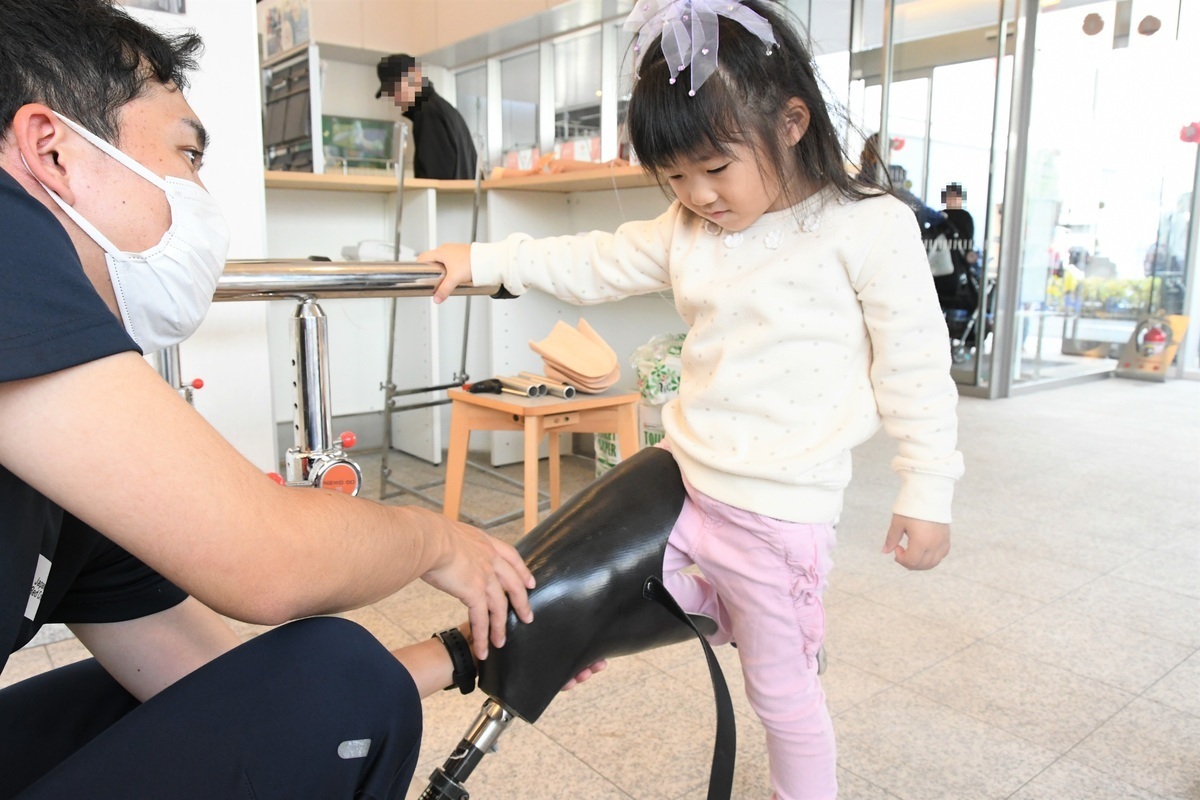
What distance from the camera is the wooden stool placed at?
88.0 inches

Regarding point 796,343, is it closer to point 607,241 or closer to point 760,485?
point 760,485

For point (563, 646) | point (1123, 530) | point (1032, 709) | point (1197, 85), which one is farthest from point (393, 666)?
point (1197, 85)

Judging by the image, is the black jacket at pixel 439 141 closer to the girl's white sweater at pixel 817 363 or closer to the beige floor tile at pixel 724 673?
the beige floor tile at pixel 724 673

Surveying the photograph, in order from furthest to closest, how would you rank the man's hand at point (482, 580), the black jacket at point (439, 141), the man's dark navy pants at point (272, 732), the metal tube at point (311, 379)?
the black jacket at point (439, 141), the metal tube at point (311, 379), the man's hand at point (482, 580), the man's dark navy pants at point (272, 732)

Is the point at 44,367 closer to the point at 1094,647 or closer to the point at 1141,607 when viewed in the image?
the point at 1094,647

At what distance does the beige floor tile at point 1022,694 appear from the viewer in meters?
1.50

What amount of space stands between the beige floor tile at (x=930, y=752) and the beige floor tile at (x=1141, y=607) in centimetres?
68

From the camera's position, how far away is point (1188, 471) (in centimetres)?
341

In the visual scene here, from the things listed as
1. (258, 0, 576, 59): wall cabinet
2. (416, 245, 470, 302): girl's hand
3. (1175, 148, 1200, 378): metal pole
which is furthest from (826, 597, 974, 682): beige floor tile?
(1175, 148, 1200, 378): metal pole

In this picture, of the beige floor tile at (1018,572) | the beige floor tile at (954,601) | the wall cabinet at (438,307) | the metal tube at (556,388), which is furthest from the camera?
the wall cabinet at (438,307)

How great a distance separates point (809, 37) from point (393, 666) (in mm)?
823

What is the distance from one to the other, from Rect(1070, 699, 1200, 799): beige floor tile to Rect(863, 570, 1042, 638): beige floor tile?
1.22ft

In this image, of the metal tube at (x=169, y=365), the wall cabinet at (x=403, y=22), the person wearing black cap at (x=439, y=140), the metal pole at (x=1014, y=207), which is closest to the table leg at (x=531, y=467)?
the metal tube at (x=169, y=365)

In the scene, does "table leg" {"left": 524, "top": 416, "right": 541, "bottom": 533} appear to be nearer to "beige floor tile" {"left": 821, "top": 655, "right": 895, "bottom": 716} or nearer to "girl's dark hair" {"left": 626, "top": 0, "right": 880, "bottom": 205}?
"beige floor tile" {"left": 821, "top": 655, "right": 895, "bottom": 716}
